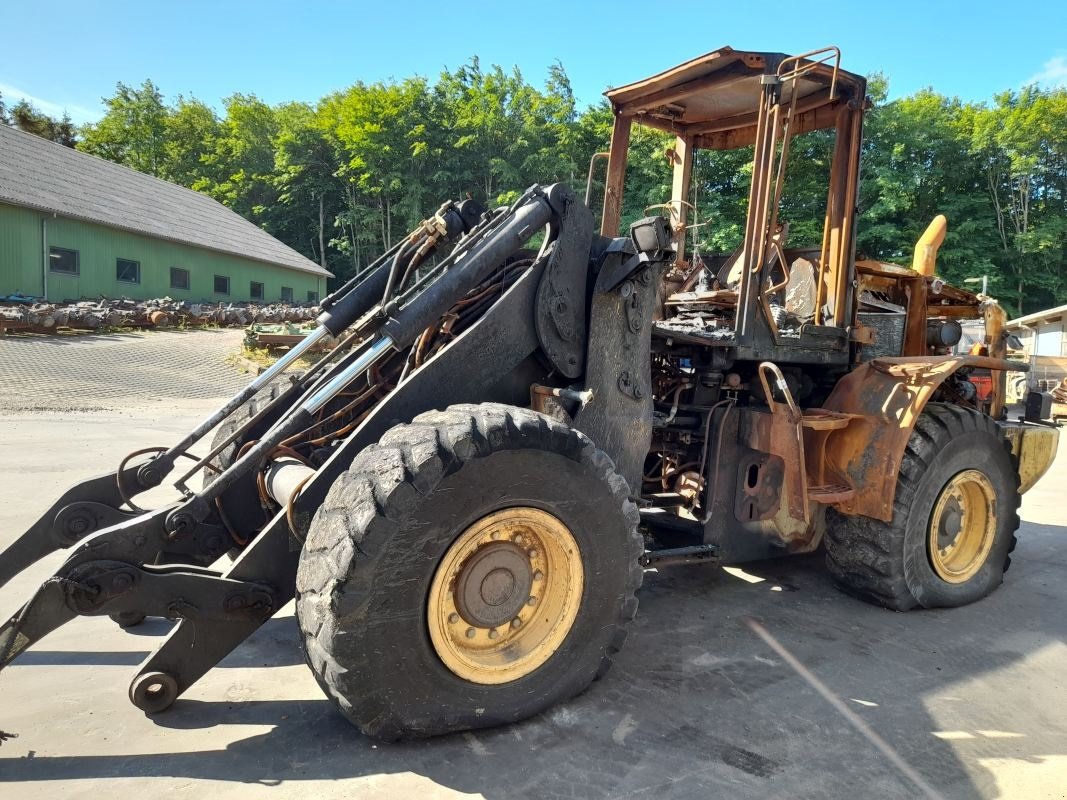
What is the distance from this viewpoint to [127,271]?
26156mm

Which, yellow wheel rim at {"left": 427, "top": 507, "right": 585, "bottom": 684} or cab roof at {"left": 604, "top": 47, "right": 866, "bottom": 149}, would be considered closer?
yellow wheel rim at {"left": 427, "top": 507, "right": 585, "bottom": 684}

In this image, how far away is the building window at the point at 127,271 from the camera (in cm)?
2568

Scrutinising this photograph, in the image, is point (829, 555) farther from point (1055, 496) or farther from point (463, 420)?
point (1055, 496)

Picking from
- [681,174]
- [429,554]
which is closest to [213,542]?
[429,554]

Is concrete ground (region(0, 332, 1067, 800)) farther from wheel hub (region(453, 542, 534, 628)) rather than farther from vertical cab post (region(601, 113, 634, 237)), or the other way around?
vertical cab post (region(601, 113, 634, 237))

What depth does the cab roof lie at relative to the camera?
3.95 metres

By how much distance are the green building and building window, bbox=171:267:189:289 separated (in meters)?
0.04

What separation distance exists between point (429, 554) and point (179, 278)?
2995 cm

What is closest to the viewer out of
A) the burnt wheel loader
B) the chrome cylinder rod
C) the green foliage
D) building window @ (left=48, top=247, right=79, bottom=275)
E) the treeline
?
the burnt wheel loader

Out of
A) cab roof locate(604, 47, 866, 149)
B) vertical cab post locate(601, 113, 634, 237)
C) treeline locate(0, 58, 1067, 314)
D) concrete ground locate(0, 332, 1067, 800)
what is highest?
treeline locate(0, 58, 1067, 314)

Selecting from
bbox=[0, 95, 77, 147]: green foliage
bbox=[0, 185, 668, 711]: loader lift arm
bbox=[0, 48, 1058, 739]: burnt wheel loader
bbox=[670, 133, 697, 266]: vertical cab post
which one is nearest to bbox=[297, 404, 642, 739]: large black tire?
bbox=[0, 48, 1058, 739]: burnt wheel loader

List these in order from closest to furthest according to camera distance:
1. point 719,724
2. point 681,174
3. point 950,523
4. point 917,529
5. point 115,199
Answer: point 719,724 < point 917,529 < point 950,523 < point 681,174 < point 115,199

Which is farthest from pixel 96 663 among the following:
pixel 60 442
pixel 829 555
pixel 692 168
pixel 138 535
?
pixel 60 442

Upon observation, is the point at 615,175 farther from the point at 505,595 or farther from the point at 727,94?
the point at 505,595
